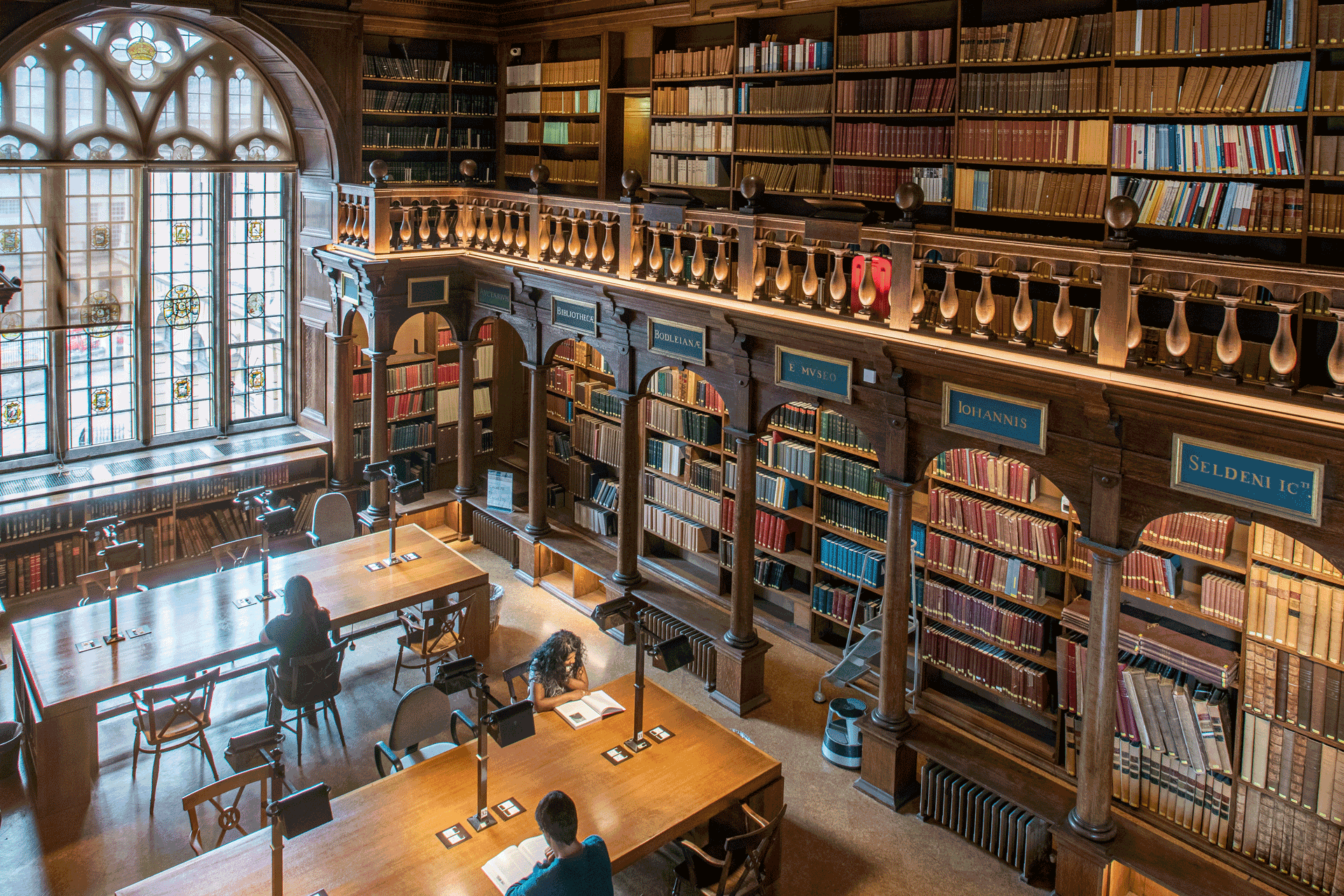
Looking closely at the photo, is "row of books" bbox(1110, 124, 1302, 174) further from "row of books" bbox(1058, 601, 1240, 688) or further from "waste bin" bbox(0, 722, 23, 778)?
"waste bin" bbox(0, 722, 23, 778)

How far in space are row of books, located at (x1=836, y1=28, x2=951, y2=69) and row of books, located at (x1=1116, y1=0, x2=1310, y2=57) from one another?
1.17m

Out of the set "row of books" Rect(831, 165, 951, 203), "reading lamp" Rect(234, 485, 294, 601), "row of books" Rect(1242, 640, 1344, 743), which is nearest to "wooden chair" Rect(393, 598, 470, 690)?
"reading lamp" Rect(234, 485, 294, 601)

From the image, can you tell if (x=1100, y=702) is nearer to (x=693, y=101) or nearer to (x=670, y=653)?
(x=670, y=653)

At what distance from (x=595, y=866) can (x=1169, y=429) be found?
291 cm

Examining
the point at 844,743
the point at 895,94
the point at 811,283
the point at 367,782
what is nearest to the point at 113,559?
the point at 367,782

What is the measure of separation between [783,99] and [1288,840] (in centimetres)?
543

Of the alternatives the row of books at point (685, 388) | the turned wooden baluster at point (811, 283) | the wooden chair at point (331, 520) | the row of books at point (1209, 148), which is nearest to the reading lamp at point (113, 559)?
the wooden chair at point (331, 520)

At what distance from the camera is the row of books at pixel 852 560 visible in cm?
698

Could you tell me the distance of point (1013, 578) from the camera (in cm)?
616

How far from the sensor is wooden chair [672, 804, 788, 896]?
4.36 meters

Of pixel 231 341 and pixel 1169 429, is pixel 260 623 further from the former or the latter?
pixel 1169 429

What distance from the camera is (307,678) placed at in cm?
591

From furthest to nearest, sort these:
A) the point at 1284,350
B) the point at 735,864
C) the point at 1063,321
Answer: the point at 735,864, the point at 1063,321, the point at 1284,350

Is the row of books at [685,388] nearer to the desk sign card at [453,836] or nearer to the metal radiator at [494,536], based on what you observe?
the metal radiator at [494,536]
